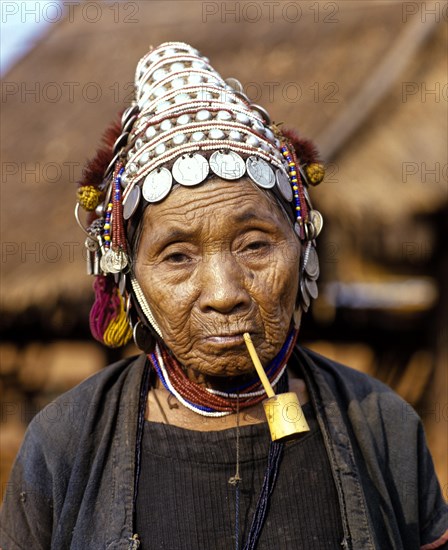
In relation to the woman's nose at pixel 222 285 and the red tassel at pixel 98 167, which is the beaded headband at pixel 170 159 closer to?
the red tassel at pixel 98 167

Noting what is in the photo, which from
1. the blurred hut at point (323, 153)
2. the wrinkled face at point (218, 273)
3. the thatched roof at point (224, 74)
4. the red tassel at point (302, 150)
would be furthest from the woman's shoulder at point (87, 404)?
the thatched roof at point (224, 74)

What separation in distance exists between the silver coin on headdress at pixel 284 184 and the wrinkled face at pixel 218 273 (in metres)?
0.08

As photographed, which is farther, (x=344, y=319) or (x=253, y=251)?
(x=344, y=319)

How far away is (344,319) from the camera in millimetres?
8602

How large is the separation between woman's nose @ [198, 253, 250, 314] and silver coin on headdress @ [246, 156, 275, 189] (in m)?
0.24

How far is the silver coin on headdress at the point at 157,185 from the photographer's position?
7.58ft

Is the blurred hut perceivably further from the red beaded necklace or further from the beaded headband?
the red beaded necklace

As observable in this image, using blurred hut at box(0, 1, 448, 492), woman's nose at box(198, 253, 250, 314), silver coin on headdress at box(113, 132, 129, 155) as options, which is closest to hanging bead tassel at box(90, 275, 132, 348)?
silver coin on headdress at box(113, 132, 129, 155)

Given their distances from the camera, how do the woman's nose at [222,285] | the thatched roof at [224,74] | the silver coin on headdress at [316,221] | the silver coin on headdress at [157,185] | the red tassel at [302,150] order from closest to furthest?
the woman's nose at [222,285], the silver coin on headdress at [157,185], the silver coin on headdress at [316,221], the red tassel at [302,150], the thatched roof at [224,74]

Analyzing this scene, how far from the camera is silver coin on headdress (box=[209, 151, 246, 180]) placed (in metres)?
2.32

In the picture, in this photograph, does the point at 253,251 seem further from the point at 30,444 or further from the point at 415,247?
the point at 415,247

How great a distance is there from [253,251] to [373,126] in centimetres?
406

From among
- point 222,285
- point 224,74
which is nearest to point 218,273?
point 222,285

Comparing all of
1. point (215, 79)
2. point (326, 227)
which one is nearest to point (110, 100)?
point (326, 227)
